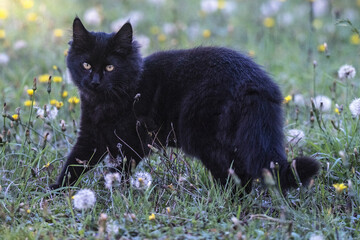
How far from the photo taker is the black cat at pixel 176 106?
268 cm

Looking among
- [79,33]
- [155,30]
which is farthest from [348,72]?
[155,30]

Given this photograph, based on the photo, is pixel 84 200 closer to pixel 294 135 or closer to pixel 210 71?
pixel 210 71

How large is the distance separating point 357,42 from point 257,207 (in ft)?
12.1

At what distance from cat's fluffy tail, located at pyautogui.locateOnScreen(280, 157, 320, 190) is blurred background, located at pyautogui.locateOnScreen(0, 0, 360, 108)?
2.15 m

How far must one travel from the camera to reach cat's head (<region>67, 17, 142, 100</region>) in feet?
10.4

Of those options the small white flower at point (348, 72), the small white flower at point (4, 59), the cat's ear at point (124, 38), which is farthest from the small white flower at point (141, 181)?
the small white flower at point (4, 59)

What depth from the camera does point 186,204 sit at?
2736 millimetres

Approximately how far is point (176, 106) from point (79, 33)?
0.85 m

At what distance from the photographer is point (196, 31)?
634 cm

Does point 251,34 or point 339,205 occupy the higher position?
point 251,34

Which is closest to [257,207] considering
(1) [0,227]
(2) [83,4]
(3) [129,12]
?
(1) [0,227]

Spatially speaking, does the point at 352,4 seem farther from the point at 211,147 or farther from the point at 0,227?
the point at 0,227

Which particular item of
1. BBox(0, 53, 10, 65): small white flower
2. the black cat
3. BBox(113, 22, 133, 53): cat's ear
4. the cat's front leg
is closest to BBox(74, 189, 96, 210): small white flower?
the black cat

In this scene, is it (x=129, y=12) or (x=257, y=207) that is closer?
(x=257, y=207)
